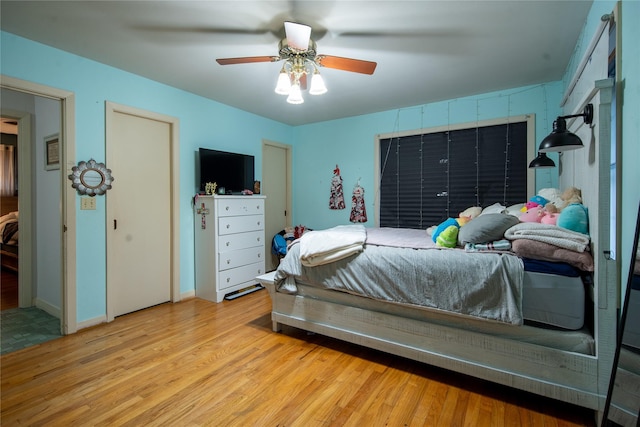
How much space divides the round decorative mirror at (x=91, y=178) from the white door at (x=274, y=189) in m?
2.09

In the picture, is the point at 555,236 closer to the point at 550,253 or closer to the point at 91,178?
the point at 550,253

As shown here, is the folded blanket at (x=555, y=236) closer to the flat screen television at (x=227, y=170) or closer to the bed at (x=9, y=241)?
the flat screen television at (x=227, y=170)

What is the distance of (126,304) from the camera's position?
9.99 ft

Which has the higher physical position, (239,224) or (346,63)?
(346,63)

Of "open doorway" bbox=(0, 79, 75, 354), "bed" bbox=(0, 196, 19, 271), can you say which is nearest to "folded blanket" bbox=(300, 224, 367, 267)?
"open doorway" bbox=(0, 79, 75, 354)

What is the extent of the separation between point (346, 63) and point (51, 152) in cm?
307

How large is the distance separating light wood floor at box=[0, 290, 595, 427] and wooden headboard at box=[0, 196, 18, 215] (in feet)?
14.9

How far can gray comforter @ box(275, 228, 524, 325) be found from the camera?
1.70 metres

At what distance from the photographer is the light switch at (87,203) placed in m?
2.66

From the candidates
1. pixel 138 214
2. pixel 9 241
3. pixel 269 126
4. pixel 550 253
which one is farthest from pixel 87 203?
pixel 550 253

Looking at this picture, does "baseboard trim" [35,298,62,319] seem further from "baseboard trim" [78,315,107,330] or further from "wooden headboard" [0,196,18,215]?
"wooden headboard" [0,196,18,215]

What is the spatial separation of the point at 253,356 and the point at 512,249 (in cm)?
192

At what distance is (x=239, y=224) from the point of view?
3662 millimetres

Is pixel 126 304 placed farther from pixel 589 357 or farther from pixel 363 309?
pixel 589 357
